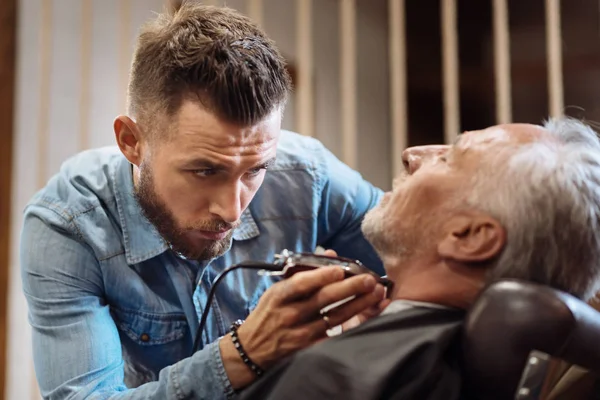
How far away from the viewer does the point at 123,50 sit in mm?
2605

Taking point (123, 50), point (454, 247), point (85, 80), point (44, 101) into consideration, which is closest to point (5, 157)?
point (44, 101)

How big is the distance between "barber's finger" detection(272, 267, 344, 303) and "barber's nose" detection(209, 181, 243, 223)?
0.27 metres

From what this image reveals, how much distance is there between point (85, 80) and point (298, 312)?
1.83 metres

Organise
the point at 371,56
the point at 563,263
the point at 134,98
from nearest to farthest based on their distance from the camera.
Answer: the point at 563,263
the point at 134,98
the point at 371,56

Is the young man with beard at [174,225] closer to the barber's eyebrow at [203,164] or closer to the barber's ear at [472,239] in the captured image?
the barber's eyebrow at [203,164]

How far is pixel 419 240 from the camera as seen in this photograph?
1.13 metres

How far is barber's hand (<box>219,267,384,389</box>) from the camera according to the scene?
1.00 meters

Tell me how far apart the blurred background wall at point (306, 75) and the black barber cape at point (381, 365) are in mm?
1501

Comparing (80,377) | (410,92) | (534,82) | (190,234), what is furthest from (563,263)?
(410,92)

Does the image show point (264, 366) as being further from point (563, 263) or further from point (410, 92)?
point (410, 92)

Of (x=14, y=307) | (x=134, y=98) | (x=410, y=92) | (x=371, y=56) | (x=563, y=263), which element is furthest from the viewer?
(x=371, y=56)

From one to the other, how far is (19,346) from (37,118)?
32.2 inches

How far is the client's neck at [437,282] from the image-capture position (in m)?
1.10

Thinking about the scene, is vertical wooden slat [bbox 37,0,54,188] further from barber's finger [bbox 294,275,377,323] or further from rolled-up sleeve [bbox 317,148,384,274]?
barber's finger [bbox 294,275,377,323]
